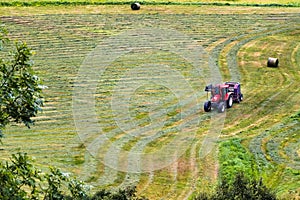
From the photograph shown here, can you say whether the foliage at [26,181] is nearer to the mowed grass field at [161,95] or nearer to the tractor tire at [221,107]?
the mowed grass field at [161,95]

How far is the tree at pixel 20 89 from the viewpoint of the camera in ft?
→ 35.7

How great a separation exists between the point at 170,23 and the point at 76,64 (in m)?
11.4

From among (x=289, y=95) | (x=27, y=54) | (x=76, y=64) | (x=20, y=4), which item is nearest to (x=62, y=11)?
(x=20, y=4)

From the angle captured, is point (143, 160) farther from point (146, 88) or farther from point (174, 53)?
point (174, 53)

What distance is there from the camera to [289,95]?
32000 millimetres

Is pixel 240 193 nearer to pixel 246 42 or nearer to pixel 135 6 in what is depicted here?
pixel 246 42

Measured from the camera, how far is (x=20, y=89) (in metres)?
10.9

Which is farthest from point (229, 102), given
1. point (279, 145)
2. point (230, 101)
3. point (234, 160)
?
point (234, 160)

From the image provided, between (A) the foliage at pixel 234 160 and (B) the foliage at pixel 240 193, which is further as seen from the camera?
(A) the foliage at pixel 234 160

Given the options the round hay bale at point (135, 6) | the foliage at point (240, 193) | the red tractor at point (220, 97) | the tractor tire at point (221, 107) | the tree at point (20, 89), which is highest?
the round hay bale at point (135, 6)

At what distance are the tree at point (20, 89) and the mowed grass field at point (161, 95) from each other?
2.68ft

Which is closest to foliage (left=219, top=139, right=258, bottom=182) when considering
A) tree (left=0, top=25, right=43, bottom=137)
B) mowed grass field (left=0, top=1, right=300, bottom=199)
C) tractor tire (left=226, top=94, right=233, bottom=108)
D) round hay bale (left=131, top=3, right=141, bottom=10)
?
mowed grass field (left=0, top=1, right=300, bottom=199)

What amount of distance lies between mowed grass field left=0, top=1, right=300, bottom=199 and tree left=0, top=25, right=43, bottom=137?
0.82 metres

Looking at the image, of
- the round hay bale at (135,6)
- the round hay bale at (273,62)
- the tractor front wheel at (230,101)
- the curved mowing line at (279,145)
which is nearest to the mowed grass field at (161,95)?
the curved mowing line at (279,145)
